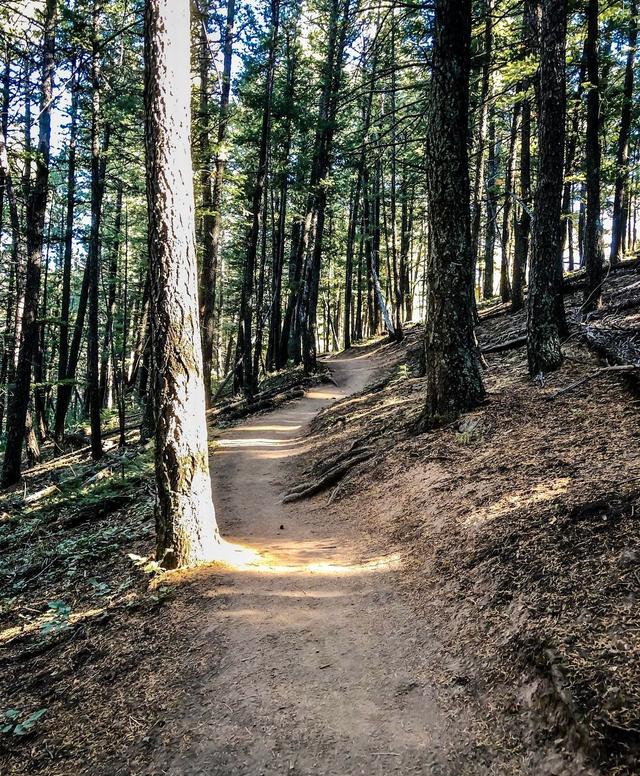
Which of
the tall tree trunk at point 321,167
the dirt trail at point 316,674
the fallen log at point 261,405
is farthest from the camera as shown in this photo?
the tall tree trunk at point 321,167

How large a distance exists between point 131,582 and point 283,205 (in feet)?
61.6

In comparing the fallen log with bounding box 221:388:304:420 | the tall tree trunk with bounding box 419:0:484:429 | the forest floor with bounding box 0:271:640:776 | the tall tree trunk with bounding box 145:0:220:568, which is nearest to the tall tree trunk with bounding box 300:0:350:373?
the fallen log with bounding box 221:388:304:420

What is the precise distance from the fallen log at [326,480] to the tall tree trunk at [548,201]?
3572mm

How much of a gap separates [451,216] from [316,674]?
258 inches

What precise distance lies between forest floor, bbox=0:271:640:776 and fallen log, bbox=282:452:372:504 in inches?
9.1

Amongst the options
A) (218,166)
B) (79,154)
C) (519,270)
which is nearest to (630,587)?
(218,166)

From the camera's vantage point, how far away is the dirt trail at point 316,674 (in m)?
2.96

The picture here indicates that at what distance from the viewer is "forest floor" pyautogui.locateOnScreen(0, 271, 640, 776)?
9.29 feet

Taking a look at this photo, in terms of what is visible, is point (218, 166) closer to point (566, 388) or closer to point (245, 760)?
point (566, 388)

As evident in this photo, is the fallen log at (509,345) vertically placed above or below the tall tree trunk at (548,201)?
below

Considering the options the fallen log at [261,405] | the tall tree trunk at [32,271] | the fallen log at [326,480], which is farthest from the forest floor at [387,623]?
the fallen log at [261,405]

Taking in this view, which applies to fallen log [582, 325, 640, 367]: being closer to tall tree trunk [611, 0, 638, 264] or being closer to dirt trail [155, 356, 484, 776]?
dirt trail [155, 356, 484, 776]

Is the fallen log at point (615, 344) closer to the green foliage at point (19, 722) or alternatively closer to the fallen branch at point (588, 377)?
the fallen branch at point (588, 377)

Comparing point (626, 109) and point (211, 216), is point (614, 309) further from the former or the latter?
point (211, 216)
